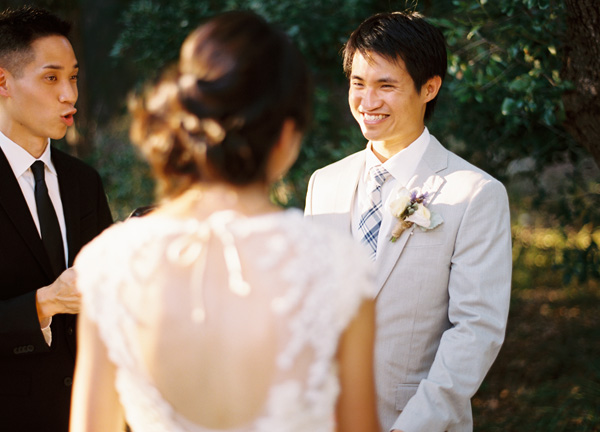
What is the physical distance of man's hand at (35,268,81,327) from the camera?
217cm

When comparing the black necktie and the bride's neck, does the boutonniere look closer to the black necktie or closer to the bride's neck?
the bride's neck

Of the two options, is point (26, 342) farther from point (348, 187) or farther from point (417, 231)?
point (417, 231)

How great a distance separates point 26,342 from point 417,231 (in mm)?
1511

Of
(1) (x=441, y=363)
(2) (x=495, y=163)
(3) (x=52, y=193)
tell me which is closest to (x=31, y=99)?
(3) (x=52, y=193)

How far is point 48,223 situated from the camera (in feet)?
8.37

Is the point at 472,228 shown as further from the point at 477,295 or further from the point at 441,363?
the point at 441,363

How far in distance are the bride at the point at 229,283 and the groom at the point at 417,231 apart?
83 centimetres

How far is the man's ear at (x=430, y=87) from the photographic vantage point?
8.47ft

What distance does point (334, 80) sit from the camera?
16.4 ft

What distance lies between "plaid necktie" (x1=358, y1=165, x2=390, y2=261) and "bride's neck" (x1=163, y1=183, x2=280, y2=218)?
1.11 meters

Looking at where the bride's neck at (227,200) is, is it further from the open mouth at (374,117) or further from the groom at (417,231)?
the open mouth at (374,117)

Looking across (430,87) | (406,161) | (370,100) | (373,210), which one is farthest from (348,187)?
(430,87)

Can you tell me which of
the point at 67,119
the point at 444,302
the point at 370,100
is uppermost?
the point at 67,119

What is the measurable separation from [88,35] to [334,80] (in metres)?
3.30
